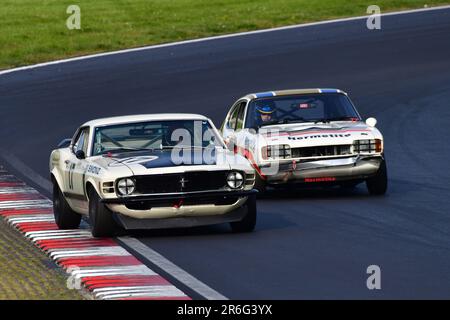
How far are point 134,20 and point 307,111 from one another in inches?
967

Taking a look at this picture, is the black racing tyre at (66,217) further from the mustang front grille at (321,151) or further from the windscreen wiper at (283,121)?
the windscreen wiper at (283,121)

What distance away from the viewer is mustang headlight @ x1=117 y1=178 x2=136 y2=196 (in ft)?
46.2

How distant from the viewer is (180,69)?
34.9 metres

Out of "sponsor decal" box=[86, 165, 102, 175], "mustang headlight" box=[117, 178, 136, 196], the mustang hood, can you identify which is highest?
the mustang hood

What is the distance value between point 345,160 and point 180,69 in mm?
17723

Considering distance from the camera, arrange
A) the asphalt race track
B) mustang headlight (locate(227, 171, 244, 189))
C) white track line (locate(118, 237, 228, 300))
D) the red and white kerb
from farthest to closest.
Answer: mustang headlight (locate(227, 171, 244, 189)) < the asphalt race track < the red and white kerb < white track line (locate(118, 237, 228, 300))

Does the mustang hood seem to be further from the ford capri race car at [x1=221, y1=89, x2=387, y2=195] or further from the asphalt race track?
the ford capri race car at [x1=221, y1=89, x2=387, y2=195]

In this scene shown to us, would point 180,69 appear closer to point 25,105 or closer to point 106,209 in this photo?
point 25,105

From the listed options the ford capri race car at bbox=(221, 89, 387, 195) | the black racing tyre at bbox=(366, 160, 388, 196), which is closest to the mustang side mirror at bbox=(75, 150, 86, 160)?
the ford capri race car at bbox=(221, 89, 387, 195)

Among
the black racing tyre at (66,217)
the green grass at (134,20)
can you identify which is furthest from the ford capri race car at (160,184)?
the green grass at (134,20)

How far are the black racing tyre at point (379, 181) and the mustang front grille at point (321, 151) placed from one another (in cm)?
45

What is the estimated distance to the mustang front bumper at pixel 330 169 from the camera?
17453mm

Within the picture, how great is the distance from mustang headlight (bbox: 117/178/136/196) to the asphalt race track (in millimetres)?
613
